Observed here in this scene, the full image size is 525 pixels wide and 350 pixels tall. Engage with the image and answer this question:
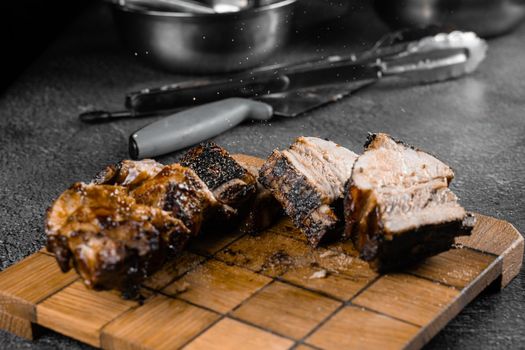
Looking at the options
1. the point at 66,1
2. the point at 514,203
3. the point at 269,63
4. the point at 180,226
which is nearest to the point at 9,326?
the point at 180,226

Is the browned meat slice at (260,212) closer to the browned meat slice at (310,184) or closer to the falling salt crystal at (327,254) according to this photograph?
the browned meat slice at (310,184)

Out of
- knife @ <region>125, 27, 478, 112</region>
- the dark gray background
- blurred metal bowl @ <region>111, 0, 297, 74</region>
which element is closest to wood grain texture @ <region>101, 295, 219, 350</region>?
the dark gray background

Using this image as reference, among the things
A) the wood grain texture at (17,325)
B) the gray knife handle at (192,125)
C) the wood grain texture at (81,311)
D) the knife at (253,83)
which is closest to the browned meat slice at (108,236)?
the wood grain texture at (81,311)

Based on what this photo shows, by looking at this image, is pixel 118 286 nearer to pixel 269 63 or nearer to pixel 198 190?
pixel 198 190

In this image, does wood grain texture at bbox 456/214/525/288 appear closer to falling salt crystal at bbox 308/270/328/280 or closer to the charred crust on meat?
falling salt crystal at bbox 308/270/328/280

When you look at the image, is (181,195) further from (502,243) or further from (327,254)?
(502,243)

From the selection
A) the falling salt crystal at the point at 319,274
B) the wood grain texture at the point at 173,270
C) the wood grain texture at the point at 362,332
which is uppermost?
the wood grain texture at the point at 173,270

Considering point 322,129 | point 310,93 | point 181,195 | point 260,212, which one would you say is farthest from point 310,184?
point 310,93
